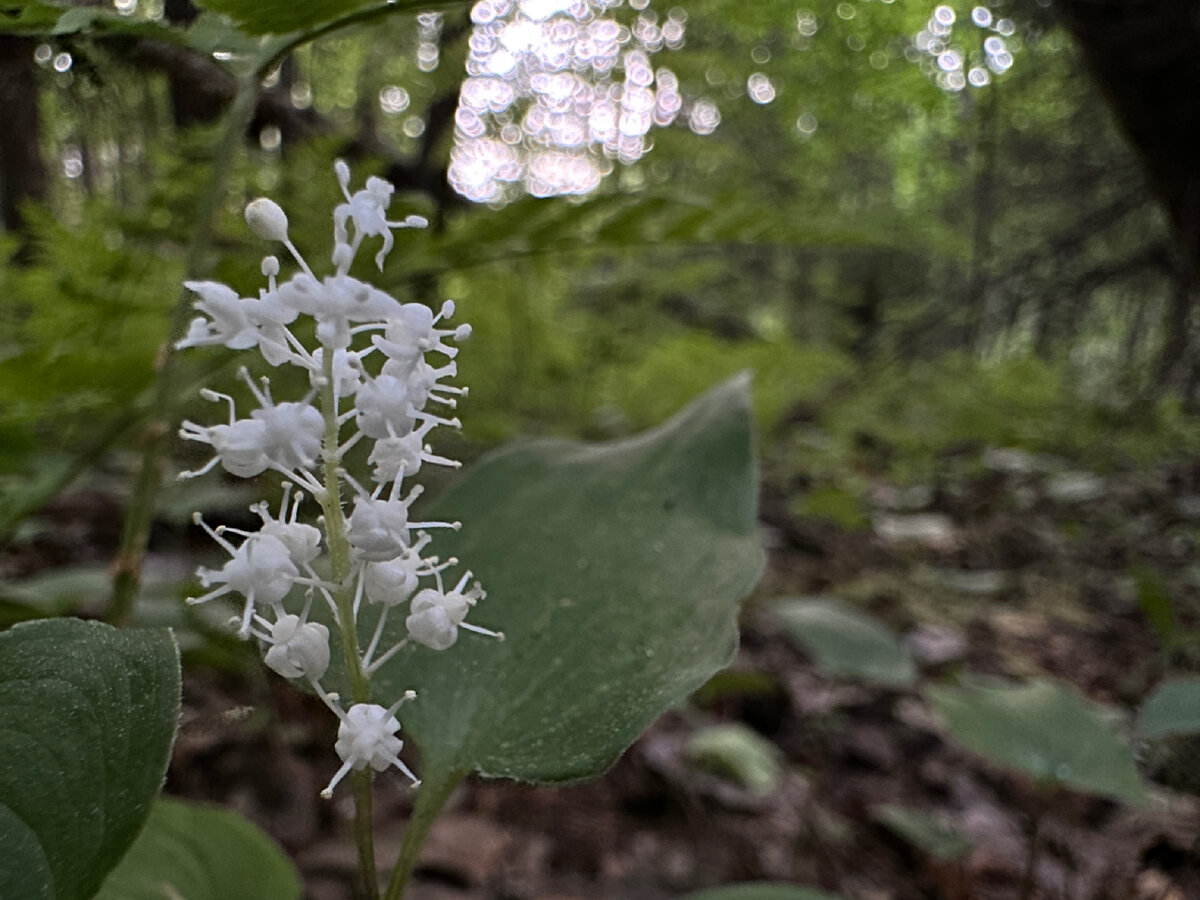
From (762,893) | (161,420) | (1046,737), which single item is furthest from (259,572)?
(1046,737)

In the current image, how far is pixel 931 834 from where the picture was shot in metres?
1.36

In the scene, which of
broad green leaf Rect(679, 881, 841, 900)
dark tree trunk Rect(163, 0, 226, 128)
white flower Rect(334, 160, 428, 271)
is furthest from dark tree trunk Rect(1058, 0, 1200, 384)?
white flower Rect(334, 160, 428, 271)

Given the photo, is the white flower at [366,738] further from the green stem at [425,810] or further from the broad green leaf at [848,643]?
the broad green leaf at [848,643]

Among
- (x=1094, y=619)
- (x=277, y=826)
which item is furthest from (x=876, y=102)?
(x=277, y=826)

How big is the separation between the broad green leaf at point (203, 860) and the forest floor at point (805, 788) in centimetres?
9

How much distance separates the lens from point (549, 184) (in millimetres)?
3406

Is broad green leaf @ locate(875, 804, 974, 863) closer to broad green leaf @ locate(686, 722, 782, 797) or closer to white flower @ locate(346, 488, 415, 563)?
broad green leaf @ locate(686, 722, 782, 797)

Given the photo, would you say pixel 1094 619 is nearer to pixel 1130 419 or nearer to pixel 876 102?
pixel 1130 419

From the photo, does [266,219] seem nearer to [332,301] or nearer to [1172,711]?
[332,301]

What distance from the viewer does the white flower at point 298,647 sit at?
472 millimetres

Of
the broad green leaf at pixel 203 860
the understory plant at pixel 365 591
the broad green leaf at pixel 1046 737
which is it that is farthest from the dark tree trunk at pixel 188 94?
the broad green leaf at pixel 1046 737

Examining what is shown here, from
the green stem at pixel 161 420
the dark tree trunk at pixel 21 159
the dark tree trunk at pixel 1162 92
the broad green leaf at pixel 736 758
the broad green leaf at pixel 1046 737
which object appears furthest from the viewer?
the dark tree trunk at pixel 21 159

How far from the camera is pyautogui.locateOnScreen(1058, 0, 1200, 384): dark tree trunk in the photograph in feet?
6.86

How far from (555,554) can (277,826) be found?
88 cm
